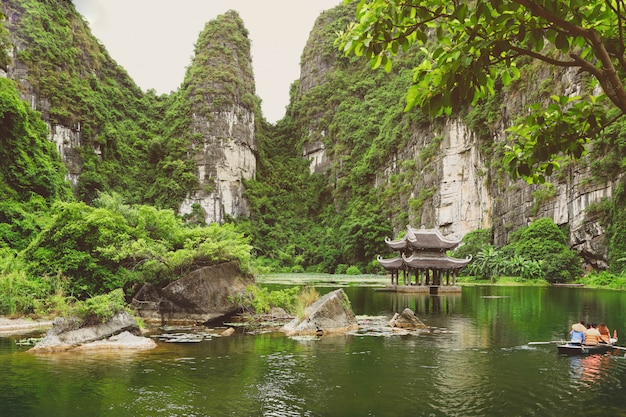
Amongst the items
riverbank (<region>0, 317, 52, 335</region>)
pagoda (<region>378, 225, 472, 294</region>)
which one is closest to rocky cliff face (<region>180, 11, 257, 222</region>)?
pagoda (<region>378, 225, 472, 294</region>)

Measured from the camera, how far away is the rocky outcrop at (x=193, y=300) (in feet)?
66.7

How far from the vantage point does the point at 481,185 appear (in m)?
64.8

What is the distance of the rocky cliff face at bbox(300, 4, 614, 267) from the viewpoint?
5056cm

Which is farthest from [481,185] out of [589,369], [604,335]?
[589,369]

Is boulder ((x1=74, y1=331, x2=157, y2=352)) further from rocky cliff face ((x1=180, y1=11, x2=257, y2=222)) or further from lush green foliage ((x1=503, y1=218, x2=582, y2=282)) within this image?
rocky cliff face ((x1=180, y1=11, x2=257, y2=222))

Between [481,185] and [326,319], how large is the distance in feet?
167

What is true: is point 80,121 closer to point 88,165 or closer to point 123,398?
point 88,165

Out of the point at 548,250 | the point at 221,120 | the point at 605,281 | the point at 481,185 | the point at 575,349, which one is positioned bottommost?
the point at 575,349

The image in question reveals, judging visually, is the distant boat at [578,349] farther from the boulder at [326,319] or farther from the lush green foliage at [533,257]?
the lush green foliage at [533,257]

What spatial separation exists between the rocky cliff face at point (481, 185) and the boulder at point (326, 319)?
37.3 meters

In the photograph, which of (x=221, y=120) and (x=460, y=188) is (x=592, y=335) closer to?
(x=460, y=188)

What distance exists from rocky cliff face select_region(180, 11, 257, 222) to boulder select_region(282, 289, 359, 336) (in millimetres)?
74073

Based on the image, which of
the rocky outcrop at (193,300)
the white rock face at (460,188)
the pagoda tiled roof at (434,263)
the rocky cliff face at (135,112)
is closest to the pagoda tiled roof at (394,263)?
the pagoda tiled roof at (434,263)

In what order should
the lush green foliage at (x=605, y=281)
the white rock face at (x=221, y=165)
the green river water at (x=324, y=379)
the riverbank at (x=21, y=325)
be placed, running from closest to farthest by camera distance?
the green river water at (x=324, y=379)
the riverbank at (x=21, y=325)
the lush green foliage at (x=605, y=281)
the white rock face at (x=221, y=165)
